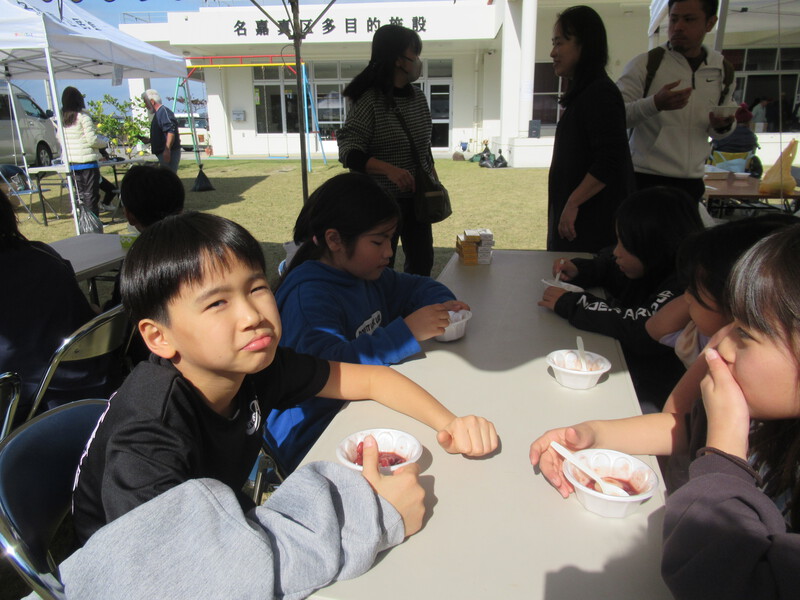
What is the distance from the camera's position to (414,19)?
48.8ft

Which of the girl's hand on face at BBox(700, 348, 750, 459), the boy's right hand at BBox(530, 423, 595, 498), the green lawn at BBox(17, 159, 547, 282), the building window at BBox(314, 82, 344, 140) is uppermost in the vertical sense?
the building window at BBox(314, 82, 344, 140)

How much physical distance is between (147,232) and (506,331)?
106cm

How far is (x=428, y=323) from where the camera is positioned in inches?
61.0

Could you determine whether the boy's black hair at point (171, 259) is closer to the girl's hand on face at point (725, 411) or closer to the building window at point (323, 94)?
the girl's hand on face at point (725, 411)

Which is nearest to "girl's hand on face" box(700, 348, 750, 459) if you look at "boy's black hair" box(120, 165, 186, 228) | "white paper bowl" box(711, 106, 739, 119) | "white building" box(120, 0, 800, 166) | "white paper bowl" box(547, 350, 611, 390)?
"white paper bowl" box(547, 350, 611, 390)

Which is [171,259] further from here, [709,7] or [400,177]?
[709,7]

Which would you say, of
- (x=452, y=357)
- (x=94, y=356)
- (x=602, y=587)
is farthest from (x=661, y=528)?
(x=94, y=356)

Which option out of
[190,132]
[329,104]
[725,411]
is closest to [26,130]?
[329,104]

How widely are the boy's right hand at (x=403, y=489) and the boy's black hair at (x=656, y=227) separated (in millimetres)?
1355

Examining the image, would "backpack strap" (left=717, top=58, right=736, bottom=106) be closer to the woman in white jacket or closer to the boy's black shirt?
the boy's black shirt

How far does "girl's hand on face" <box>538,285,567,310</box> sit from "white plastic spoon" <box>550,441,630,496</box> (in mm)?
943

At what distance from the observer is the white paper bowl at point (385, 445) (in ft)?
3.27

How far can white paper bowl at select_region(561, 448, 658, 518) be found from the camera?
0.85 meters

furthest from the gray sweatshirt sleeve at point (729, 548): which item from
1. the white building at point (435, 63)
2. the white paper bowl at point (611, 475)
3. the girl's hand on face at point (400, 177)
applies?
the white building at point (435, 63)
